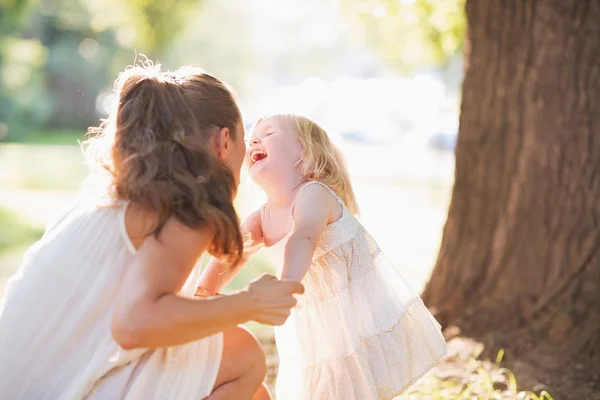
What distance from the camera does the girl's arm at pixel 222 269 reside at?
2717 mm

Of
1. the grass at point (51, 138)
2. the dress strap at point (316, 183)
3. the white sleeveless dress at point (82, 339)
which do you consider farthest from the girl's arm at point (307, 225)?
the grass at point (51, 138)

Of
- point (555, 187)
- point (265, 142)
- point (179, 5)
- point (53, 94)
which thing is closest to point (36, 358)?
point (265, 142)

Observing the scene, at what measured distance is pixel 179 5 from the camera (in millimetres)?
16641

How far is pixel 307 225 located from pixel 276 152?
332mm

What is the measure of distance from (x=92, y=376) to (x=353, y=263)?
934 millimetres

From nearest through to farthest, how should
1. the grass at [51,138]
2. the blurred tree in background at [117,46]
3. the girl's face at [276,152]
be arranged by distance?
the girl's face at [276,152] → the blurred tree in background at [117,46] → the grass at [51,138]

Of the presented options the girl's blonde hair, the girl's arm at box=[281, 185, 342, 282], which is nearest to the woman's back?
the girl's arm at box=[281, 185, 342, 282]

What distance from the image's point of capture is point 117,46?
31.7m

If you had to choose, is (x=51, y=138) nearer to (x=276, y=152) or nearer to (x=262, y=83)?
(x=262, y=83)

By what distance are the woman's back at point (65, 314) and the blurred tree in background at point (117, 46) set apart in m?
11.2

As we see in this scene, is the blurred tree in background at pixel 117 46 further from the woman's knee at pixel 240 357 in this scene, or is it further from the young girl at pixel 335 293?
the woman's knee at pixel 240 357

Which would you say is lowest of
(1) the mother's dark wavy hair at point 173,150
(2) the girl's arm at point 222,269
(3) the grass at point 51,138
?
(3) the grass at point 51,138

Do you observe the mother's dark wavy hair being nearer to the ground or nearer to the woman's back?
the woman's back

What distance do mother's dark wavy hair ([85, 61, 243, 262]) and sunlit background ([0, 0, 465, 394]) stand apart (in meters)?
0.51
